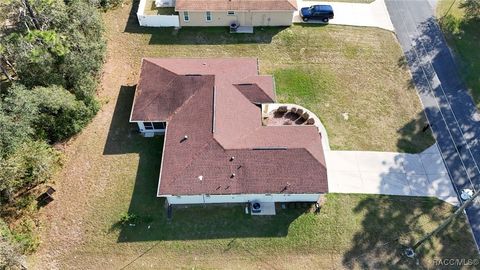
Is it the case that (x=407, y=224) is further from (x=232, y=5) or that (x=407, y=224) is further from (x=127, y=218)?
(x=232, y=5)

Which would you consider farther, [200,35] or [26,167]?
[200,35]

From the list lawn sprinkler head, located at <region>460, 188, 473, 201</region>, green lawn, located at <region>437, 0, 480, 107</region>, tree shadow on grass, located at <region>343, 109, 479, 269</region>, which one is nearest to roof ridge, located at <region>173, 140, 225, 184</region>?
tree shadow on grass, located at <region>343, 109, 479, 269</region>

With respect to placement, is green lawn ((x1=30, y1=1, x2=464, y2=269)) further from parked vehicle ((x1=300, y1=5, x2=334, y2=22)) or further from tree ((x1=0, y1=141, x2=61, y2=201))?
parked vehicle ((x1=300, y1=5, x2=334, y2=22))

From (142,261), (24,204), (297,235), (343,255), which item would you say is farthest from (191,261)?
(24,204)

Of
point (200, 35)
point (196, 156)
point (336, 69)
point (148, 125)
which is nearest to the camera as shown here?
point (196, 156)

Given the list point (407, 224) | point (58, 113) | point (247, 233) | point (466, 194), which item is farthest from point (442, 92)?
point (58, 113)

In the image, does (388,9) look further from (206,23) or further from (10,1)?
(10,1)

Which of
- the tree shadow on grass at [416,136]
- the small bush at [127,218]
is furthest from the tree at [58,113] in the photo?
the tree shadow on grass at [416,136]

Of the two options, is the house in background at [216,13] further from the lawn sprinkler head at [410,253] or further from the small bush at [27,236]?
the lawn sprinkler head at [410,253]
